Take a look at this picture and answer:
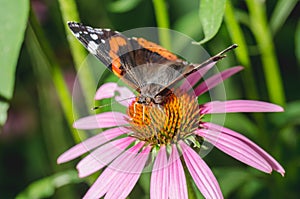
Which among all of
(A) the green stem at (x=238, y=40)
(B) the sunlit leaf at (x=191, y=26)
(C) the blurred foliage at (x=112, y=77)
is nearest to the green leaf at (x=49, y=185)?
(C) the blurred foliage at (x=112, y=77)

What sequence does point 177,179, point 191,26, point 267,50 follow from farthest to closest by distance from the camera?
1. point 191,26
2. point 267,50
3. point 177,179

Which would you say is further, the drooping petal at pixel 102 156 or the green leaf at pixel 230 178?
the green leaf at pixel 230 178

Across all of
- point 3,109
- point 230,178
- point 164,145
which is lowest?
point 230,178

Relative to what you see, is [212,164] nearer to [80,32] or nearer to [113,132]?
[113,132]

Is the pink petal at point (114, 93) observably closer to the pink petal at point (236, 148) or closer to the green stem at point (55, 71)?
the green stem at point (55, 71)

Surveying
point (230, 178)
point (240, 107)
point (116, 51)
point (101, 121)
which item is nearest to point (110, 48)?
point (116, 51)

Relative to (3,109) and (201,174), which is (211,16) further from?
(3,109)
